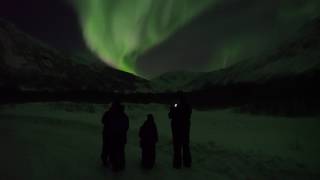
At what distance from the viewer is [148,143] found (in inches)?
691

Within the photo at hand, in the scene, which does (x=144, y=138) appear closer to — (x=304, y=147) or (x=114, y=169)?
(x=114, y=169)

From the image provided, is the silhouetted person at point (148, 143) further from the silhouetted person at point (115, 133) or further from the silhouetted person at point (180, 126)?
the silhouetted person at point (115, 133)

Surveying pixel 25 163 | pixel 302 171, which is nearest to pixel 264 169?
pixel 302 171

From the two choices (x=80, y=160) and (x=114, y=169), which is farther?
(x=80, y=160)

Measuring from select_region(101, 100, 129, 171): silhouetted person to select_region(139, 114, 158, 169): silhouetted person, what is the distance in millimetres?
816

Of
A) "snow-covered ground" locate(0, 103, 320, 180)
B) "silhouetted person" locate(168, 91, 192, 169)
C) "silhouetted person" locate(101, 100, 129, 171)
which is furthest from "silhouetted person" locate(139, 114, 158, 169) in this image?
"silhouetted person" locate(101, 100, 129, 171)

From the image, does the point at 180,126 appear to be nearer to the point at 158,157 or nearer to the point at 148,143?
the point at 148,143

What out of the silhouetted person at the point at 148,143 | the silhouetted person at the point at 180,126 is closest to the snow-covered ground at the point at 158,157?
the silhouetted person at the point at 148,143

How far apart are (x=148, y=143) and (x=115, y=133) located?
4.24 ft

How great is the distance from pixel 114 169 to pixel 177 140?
238 cm

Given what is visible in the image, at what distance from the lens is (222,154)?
20719mm

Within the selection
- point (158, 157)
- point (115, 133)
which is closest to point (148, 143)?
point (115, 133)

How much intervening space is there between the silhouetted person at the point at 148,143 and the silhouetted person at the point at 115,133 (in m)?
0.82

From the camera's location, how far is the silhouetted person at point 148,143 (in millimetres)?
17328
